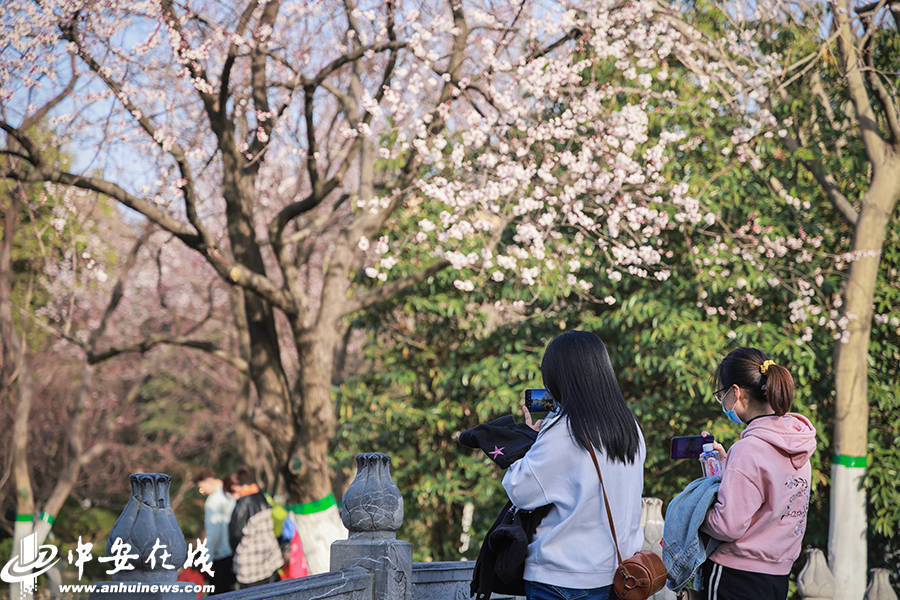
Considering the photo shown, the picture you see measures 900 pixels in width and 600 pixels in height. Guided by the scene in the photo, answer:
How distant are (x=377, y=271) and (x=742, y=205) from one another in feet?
12.5

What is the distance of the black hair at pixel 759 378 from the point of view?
11.1 ft

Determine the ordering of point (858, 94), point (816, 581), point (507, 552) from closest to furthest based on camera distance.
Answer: point (507, 552), point (816, 581), point (858, 94)

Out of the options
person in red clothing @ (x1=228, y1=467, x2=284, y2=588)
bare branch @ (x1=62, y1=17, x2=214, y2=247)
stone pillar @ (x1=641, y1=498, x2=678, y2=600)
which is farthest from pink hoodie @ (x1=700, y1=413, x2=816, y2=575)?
bare branch @ (x1=62, y1=17, x2=214, y2=247)

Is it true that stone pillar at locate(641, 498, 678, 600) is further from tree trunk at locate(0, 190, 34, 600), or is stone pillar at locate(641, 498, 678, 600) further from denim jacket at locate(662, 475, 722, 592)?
tree trunk at locate(0, 190, 34, 600)

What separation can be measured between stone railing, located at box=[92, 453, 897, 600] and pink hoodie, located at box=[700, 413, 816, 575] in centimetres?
40

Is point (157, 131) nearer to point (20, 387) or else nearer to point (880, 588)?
point (20, 387)

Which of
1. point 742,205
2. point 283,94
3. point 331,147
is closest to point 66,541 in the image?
point 331,147

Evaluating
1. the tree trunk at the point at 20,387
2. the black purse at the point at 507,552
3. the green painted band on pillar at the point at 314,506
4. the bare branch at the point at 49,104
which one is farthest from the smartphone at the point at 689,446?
the tree trunk at the point at 20,387

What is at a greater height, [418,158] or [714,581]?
[418,158]

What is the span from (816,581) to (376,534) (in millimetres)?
3410

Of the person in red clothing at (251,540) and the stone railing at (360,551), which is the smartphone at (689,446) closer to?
the stone railing at (360,551)

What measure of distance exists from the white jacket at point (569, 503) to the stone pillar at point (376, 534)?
4.95 feet

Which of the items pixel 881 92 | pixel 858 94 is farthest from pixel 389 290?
pixel 881 92

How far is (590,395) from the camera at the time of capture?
9.74 ft
